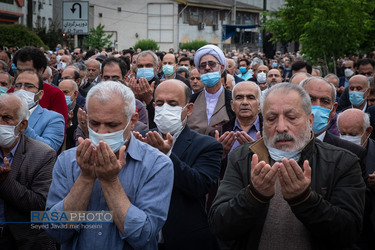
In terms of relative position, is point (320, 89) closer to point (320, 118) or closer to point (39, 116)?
point (320, 118)

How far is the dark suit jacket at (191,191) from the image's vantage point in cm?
428

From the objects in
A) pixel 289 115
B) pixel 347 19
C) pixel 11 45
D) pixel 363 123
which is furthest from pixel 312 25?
pixel 11 45

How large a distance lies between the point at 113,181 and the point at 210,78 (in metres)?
3.96

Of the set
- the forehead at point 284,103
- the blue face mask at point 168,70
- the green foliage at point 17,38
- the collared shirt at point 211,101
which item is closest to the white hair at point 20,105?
the collared shirt at point 211,101

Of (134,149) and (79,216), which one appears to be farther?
(134,149)

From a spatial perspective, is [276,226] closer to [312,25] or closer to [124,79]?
[124,79]

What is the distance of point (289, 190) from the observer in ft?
10.0

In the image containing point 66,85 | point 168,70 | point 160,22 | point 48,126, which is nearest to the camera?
point 48,126

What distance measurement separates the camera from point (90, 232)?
11.0ft

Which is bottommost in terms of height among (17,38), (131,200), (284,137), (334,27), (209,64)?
(131,200)

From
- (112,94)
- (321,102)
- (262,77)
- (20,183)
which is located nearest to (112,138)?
(112,94)

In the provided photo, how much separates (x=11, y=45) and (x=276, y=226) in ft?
90.9

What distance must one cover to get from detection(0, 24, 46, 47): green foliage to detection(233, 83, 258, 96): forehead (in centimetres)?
2394

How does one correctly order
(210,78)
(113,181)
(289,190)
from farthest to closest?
(210,78)
(113,181)
(289,190)
